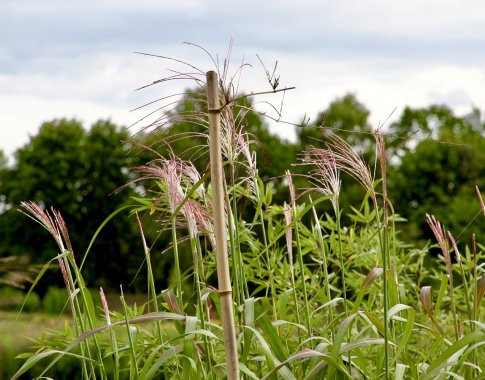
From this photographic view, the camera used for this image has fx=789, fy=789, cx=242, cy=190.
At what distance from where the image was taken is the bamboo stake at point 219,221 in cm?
140

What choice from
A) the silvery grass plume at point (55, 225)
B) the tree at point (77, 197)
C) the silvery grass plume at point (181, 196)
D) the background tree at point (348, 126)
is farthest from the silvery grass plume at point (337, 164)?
the tree at point (77, 197)

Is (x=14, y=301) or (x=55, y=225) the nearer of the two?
(x=55, y=225)

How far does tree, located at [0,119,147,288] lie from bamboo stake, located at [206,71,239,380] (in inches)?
468

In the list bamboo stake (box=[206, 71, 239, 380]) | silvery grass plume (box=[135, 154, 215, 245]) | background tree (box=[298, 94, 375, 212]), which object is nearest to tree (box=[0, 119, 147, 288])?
background tree (box=[298, 94, 375, 212])

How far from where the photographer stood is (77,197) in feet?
44.8

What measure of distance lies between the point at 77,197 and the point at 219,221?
12.6 meters

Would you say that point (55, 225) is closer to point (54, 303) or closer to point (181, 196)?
point (181, 196)

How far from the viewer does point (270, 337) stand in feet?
6.05

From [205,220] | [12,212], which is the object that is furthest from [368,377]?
[12,212]

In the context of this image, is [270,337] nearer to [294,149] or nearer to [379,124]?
[379,124]

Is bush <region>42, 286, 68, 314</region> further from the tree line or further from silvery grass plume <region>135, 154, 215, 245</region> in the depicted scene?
silvery grass plume <region>135, 154, 215, 245</region>

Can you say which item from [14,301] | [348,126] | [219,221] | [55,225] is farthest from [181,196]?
[348,126]

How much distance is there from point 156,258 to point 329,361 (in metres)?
11.0

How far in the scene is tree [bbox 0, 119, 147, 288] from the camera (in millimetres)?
13469
